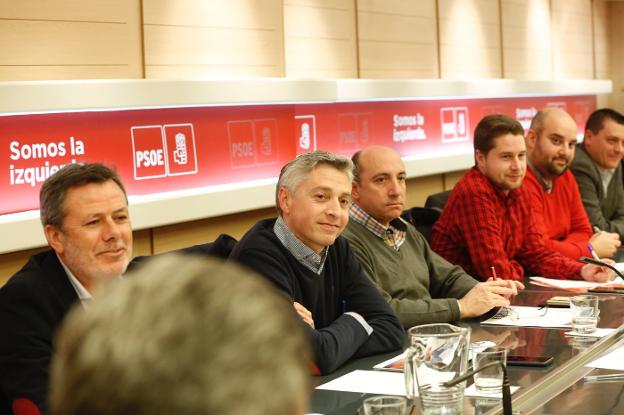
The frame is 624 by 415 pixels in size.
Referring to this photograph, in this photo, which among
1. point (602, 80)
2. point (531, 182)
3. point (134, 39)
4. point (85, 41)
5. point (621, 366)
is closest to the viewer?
point (621, 366)

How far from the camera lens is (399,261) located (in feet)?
12.1

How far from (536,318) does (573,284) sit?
0.88 metres

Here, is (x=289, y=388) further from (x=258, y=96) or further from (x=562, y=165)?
(x=562, y=165)

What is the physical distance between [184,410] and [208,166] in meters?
4.10

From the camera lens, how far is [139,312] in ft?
2.12

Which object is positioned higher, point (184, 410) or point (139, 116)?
point (139, 116)

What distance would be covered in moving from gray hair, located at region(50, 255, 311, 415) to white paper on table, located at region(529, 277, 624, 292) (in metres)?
3.44

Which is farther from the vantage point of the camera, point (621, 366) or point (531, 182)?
point (531, 182)

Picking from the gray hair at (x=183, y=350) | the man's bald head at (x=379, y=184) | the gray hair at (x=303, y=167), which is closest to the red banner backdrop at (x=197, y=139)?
the man's bald head at (x=379, y=184)

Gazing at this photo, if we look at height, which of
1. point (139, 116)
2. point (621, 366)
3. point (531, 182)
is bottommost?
point (621, 366)

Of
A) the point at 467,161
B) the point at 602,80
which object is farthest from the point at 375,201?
the point at 602,80

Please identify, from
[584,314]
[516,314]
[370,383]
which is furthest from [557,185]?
[370,383]

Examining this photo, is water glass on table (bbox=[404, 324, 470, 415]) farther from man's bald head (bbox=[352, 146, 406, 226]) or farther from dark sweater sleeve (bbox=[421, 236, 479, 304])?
dark sweater sleeve (bbox=[421, 236, 479, 304])

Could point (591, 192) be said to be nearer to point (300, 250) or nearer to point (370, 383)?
point (300, 250)
